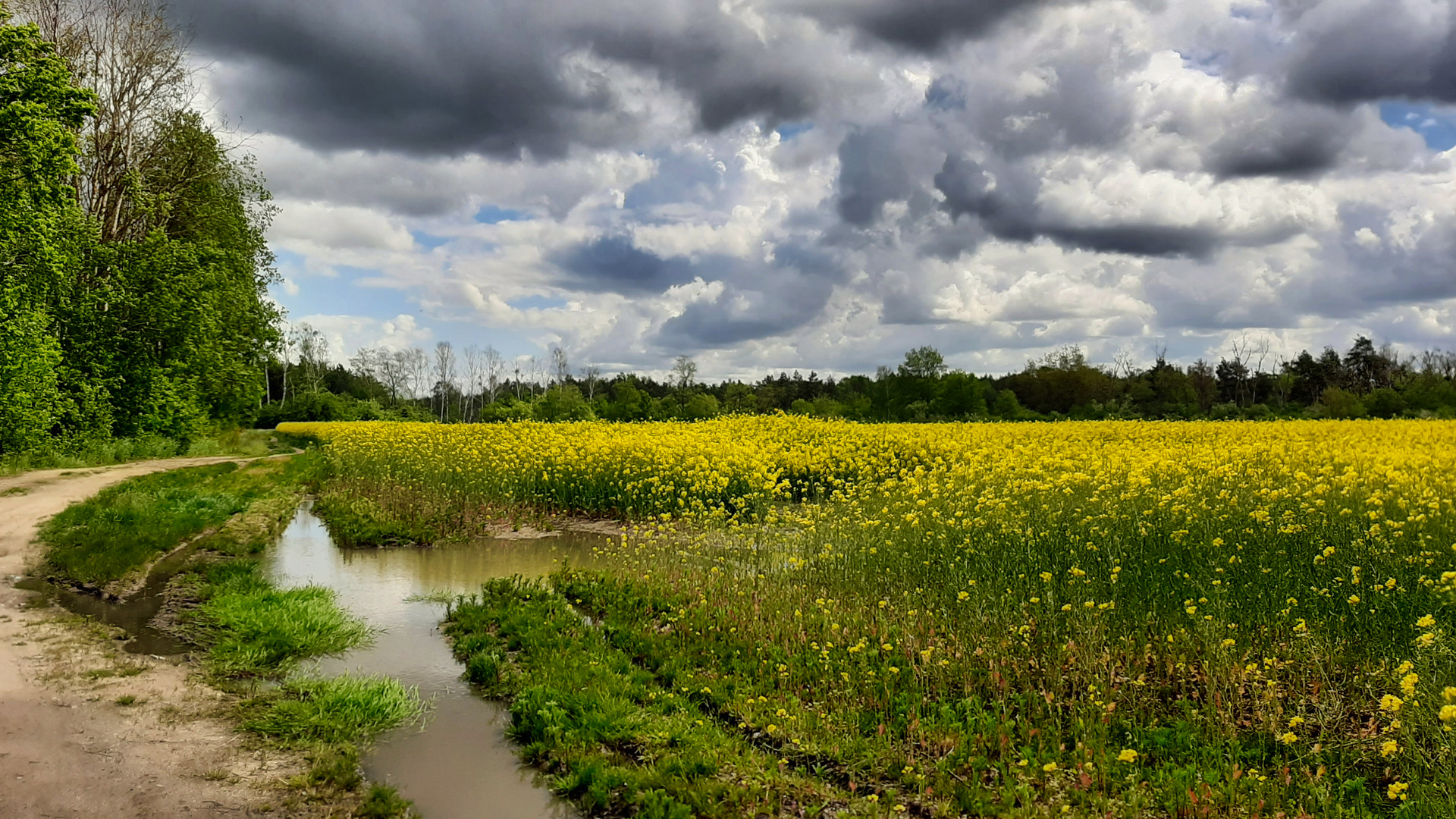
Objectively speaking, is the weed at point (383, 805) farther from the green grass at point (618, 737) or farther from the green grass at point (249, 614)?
the green grass at point (618, 737)

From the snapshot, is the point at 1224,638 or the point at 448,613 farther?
the point at 448,613

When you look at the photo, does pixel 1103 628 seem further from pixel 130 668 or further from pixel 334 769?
pixel 130 668

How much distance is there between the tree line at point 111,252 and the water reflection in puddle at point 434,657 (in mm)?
12315

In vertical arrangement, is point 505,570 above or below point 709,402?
below

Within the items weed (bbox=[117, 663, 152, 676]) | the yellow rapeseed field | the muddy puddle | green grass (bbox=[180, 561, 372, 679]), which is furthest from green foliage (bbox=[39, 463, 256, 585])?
the yellow rapeseed field

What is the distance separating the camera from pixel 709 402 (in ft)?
179

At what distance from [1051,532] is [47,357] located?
2585cm

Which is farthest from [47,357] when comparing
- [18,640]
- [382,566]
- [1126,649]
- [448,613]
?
[1126,649]

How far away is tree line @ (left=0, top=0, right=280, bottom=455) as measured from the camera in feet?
65.3

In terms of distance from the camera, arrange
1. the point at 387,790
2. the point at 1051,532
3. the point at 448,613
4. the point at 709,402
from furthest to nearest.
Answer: the point at 709,402, the point at 448,613, the point at 1051,532, the point at 387,790

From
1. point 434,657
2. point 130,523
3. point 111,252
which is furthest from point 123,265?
point 434,657

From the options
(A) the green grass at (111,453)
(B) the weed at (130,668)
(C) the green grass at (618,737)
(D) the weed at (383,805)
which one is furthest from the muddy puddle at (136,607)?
(A) the green grass at (111,453)

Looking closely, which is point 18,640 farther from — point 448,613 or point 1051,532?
point 1051,532

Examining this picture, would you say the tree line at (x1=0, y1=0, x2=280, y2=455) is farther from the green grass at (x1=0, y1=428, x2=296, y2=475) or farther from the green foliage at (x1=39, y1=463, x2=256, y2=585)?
the green foliage at (x1=39, y1=463, x2=256, y2=585)
